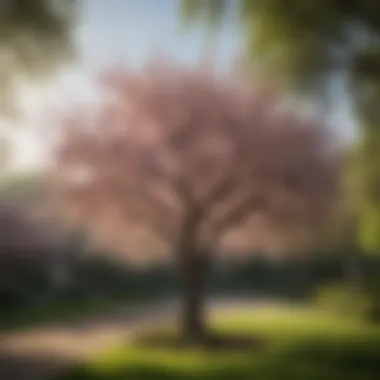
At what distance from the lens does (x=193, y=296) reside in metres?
1.47

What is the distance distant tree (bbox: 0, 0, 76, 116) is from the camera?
1.49 metres

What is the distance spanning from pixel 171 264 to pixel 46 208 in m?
0.29

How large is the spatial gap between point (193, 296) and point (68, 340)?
10.7 inches

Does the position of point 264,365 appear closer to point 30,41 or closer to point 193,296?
point 193,296

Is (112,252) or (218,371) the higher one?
(112,252)

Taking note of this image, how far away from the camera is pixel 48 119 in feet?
4.83

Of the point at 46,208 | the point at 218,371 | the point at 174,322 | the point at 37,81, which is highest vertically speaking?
the point at 37,81

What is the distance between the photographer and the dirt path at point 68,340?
1.41m


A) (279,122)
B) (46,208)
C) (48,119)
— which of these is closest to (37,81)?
(48,119)

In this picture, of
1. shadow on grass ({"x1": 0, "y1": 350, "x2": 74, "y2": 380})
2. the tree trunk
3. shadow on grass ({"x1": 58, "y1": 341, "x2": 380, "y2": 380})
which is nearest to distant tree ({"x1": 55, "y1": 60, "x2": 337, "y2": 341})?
the tree trunk

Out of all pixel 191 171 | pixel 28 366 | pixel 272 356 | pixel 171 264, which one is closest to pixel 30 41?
pixel 191 171

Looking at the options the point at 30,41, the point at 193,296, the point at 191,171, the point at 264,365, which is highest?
the point at 30,41

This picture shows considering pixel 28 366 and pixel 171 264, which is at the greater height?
pixel 171 264

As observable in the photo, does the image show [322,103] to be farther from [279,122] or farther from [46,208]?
[46,208]
